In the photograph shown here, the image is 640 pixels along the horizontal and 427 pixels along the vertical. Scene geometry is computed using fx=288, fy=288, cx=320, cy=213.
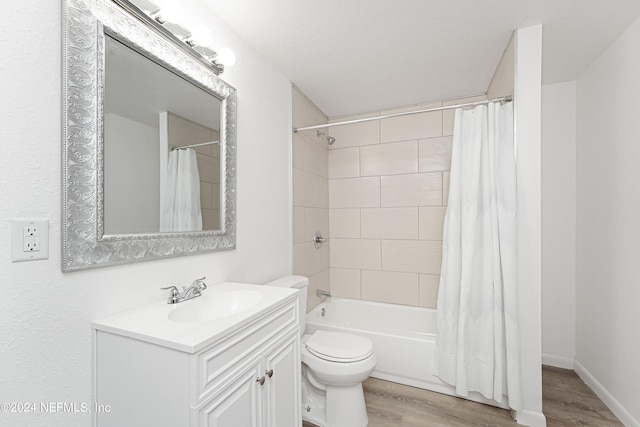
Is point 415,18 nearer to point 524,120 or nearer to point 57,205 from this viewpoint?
point 524,120

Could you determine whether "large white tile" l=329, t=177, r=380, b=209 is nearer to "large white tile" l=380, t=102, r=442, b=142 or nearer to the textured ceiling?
"large white tile" l=380, t=102, r=442, b=142

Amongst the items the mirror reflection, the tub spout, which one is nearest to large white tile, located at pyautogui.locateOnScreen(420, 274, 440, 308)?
the tub spout

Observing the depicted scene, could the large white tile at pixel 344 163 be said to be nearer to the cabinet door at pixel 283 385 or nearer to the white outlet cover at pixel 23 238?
the cabinet door at pixel 283 385

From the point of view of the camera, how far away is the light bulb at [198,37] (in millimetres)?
1317

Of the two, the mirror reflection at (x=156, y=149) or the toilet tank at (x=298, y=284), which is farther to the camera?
the toilet tank at (x=298, y=284)

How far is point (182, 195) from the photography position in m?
1.40

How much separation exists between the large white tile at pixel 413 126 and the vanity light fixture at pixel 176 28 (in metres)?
1.82

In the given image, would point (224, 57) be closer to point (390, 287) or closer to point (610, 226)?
point (390, 287)

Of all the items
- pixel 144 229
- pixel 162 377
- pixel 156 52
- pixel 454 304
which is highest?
pixel 156 52

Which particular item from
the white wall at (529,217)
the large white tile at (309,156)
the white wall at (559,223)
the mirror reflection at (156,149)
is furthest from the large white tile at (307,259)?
the white wall at (559,223)

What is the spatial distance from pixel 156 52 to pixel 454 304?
88.0 inches

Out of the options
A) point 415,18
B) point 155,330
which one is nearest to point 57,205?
point 155,330

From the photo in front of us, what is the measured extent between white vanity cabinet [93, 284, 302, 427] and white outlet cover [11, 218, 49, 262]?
294 mm

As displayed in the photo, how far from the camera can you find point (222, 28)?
5.33 feet
